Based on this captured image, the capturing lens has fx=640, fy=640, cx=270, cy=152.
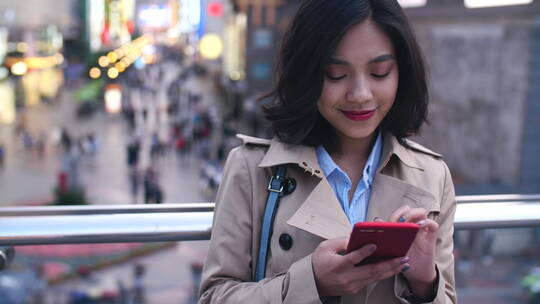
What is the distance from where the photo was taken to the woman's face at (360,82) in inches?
59.3

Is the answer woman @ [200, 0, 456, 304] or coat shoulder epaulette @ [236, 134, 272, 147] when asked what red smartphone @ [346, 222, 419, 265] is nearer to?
woman @ [200, 0, 456, 304]

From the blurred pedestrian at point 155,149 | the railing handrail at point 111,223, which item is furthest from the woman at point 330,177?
the blurred pedestrian at point 155,149

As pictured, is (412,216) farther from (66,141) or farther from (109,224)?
(66,141)

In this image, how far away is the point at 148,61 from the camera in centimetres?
6862

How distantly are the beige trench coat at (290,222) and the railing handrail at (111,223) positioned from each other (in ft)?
1.19

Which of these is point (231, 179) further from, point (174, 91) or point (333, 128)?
point (174, 91)

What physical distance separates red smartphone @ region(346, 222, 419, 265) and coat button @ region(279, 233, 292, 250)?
0.77 feet

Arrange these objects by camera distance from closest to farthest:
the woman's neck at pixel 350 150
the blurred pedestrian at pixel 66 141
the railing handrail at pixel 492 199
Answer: the woman's neck at pixel 350 150 < the railing handrail at pixel 492 199 < the blurred pedestrian at pixel 66 141

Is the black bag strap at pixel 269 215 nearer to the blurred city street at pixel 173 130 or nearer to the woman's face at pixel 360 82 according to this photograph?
the woman's face at pixel 360 82

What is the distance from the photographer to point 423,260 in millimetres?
1458

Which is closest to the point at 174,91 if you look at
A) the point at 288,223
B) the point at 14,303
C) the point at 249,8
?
the point at 249,8

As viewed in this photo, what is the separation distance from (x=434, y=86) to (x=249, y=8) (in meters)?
15.0

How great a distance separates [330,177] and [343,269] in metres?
0.36

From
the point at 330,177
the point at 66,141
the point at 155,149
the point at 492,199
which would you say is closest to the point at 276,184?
the point at 330,177
